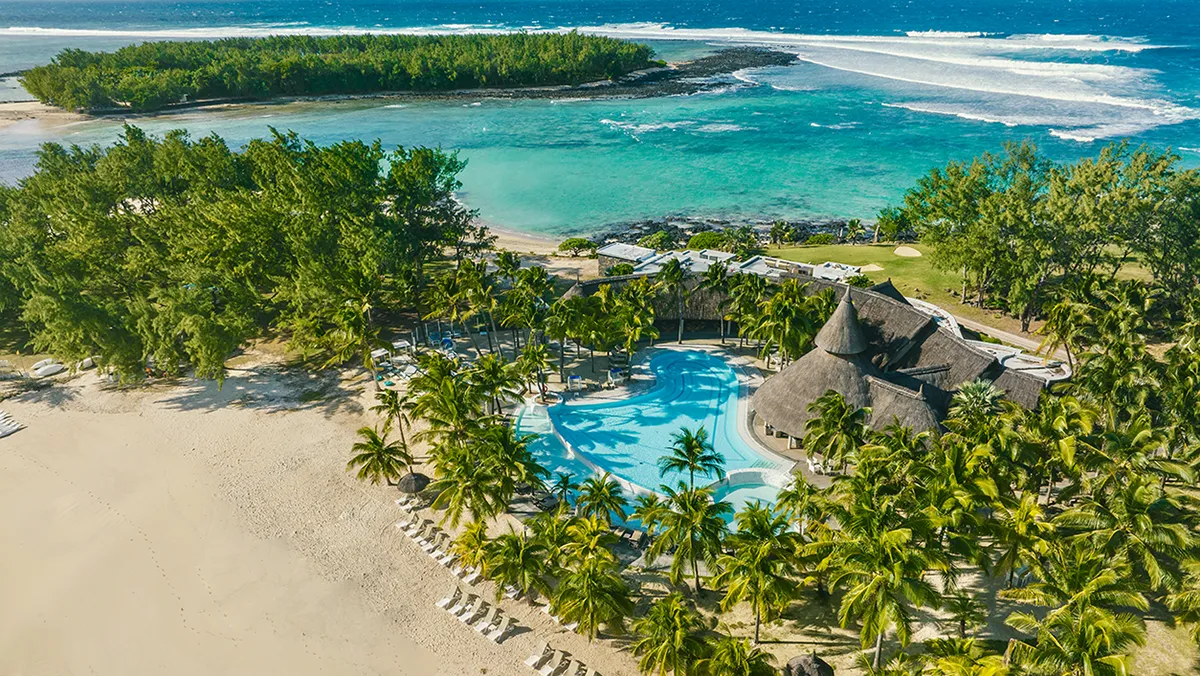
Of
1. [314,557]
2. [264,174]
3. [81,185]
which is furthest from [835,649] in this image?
[81,185]

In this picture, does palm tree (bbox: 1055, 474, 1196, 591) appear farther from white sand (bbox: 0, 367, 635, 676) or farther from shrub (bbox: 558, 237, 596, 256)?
shrub (bbox: 558, 237, 596, 256)

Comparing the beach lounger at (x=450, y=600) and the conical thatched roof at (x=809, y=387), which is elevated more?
the conical thatched roof at (x=809, y=387)

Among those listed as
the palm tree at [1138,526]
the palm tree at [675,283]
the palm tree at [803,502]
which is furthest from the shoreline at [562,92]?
Result: the palm tree at [1138,526]

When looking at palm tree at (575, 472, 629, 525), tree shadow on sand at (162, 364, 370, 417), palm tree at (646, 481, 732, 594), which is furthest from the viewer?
tree shadow on sand at (162, 364, 370, 417)

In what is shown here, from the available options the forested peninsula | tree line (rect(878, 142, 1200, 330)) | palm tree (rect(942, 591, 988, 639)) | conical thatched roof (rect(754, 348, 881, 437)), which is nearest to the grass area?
tree line (rect(878, 142, 1200, 330))

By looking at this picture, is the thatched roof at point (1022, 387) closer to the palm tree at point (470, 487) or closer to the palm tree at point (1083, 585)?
the palm tree at point (1083, 585)

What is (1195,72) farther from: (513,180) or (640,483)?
(640,483)
